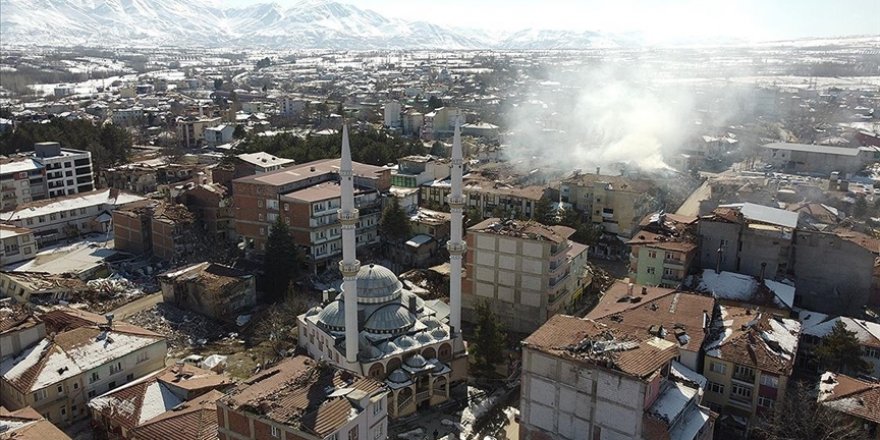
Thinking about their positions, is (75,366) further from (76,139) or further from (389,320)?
(76,139)

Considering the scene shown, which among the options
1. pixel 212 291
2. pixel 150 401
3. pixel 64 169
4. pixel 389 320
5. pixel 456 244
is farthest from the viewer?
pixel 64 169

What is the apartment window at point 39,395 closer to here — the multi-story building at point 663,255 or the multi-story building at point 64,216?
the multi-story building at point 64,216

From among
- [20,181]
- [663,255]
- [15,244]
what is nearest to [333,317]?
[663,255]

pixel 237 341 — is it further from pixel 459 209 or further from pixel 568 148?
pixel 568 148

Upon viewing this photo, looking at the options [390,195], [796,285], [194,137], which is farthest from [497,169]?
[194,137]

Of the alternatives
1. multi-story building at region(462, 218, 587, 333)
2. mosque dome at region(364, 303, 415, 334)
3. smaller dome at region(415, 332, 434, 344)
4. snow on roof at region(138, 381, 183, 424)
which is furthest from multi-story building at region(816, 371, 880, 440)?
snow on roof at region(138, 381, 183, 424)

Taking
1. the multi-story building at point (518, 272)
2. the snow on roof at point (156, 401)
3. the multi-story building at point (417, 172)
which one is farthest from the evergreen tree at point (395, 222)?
the snow on roof at point (156, 401)
